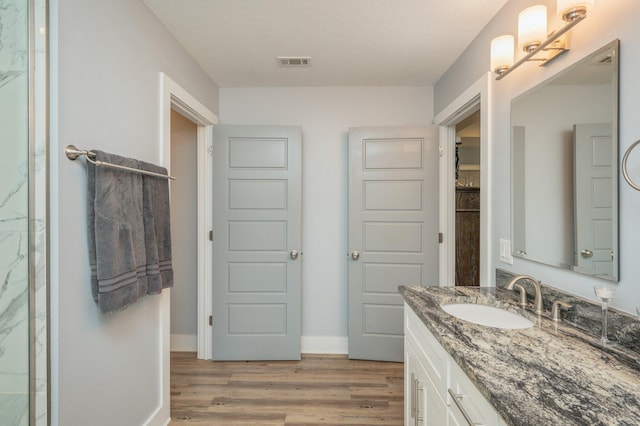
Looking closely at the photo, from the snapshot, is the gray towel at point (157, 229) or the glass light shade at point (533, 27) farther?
the gray towel at point (157, 229)

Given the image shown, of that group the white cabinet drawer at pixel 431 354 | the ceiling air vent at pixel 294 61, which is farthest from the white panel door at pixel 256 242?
the white cabinet drawer at pixel 431 354

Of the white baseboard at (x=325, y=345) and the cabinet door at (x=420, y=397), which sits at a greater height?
the cabinet door at (x=420, y=397)

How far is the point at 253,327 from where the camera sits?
272 cm

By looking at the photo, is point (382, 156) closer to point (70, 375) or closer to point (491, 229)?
point (491, 229)

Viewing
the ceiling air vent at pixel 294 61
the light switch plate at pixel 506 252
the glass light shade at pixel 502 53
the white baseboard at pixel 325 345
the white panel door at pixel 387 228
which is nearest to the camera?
the glass light shade at pixel 502 53

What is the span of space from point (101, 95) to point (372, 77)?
2.04 m

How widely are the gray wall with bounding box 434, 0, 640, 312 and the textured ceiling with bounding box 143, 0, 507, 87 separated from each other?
0.21 m

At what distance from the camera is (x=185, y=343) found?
2.90 meters

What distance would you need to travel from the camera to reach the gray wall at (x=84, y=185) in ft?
3.80

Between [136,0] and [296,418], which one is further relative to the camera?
[296,418]

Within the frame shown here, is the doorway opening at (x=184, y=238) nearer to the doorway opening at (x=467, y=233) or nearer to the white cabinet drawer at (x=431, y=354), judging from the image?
the white cabinet drawer at (x=431, y=354)

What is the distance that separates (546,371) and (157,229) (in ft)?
5.92

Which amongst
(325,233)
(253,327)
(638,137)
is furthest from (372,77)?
(253,327)

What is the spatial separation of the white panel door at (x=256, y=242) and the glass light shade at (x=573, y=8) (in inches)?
75.4
